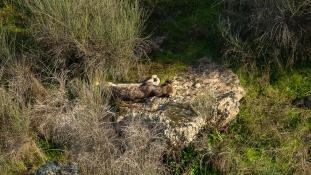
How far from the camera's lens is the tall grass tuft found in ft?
Result: 19.9

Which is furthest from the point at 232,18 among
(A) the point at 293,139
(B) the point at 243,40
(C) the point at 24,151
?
(C) the point at 24,151

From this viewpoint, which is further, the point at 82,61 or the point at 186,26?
the point at 186,26

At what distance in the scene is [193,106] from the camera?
5488mm

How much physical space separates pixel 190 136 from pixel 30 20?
99.1 inches

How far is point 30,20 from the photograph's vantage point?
257 inches

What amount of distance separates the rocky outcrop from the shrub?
35 cm

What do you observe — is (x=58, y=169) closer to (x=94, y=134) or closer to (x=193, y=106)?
(x=94, y=134)

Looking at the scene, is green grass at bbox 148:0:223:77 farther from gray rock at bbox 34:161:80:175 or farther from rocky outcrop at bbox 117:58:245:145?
gray rock at bbox 34:161:80:175

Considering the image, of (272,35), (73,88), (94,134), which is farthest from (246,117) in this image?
(73,88)

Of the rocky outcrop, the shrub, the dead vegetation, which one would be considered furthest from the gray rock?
the shrub

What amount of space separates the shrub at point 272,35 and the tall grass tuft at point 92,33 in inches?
42.8

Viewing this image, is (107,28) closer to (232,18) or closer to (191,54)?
(191,54)

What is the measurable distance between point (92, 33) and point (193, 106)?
1454mm

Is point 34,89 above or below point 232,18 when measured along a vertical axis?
below
